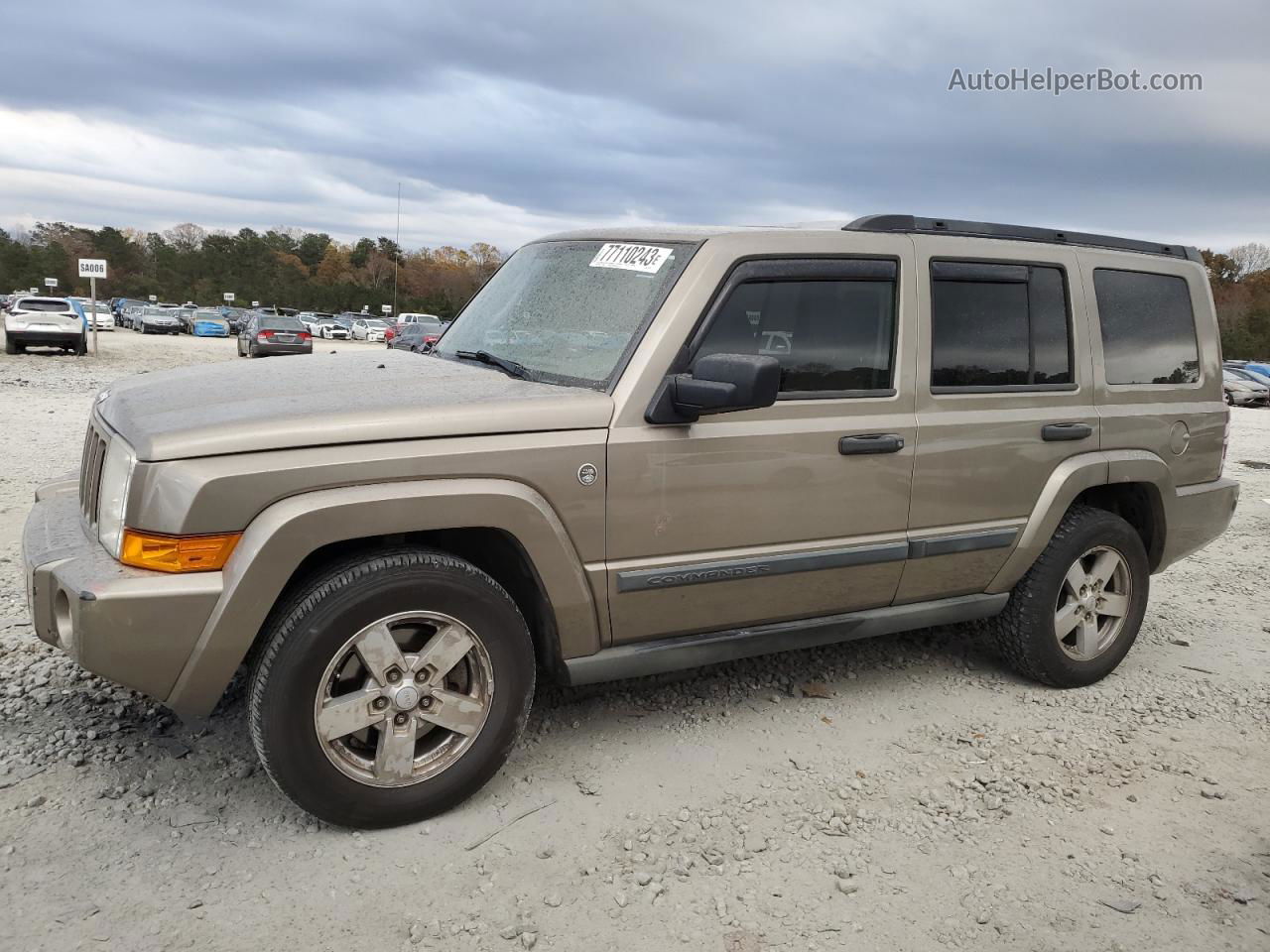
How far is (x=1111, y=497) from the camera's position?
182 inches

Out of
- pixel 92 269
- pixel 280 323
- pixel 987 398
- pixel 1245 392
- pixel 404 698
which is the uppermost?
pixel 92 269

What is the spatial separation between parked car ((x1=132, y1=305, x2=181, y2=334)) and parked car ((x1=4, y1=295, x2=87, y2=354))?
999 inches

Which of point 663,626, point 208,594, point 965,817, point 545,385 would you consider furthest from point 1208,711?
point 208,594

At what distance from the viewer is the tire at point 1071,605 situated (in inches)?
166

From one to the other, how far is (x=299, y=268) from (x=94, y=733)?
111 metres

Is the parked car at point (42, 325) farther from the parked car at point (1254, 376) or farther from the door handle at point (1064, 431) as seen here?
the parked car at point (1254, 376)

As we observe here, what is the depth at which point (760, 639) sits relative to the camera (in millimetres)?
3596

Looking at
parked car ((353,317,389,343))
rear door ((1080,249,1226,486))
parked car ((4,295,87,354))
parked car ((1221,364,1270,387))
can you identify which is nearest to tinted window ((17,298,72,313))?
parked car ((4,295,87,354))

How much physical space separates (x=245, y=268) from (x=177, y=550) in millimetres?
110490

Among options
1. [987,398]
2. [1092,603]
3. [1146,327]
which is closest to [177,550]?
[987,398]

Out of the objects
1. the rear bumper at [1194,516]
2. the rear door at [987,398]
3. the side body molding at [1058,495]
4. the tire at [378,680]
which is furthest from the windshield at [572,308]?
the rear bumper at [1194,516]

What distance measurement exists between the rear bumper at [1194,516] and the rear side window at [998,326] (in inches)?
38.9

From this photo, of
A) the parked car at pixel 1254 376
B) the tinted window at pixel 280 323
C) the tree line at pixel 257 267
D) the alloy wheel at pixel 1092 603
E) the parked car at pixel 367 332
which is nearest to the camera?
the alloy wheel at pixel 1092 603

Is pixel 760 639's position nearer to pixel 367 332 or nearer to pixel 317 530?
pixel 317 530
